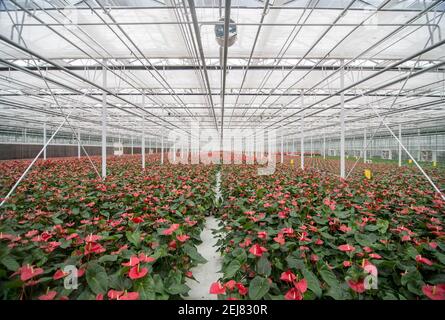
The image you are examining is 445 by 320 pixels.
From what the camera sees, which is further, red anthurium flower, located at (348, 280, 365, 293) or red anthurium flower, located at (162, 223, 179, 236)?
→ red anthurium flower, located at (162, 223, 179, 236)

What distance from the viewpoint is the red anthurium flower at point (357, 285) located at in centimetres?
127

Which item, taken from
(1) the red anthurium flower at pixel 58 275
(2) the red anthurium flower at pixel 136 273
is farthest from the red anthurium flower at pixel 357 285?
(1) the red anthurium flower at pixel 58 275

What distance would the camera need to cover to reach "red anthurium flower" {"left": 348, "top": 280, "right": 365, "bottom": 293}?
49.9 inches

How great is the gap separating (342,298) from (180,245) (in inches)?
55.5

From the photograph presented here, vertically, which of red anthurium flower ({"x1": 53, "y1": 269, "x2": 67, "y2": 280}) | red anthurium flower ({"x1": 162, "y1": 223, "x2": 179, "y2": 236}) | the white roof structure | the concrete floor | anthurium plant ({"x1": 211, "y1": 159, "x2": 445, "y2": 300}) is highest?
the white roof structure

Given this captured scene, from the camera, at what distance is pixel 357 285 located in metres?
1.29

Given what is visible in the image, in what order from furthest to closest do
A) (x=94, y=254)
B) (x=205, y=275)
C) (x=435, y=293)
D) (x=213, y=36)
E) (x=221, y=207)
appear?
(x=213, y=36) < (x=221, y=207) < (x=205, y=275) < (x=94, y=254) < (x=435, y=293)

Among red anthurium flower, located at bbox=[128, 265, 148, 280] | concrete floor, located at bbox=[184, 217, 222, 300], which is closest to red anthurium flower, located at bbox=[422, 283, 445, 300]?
concrete floor, located at bbox=[184, 217, 222, 300]

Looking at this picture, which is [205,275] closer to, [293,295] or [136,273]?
[136,273]

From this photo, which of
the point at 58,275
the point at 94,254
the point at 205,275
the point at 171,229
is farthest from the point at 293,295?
the point at 94,254

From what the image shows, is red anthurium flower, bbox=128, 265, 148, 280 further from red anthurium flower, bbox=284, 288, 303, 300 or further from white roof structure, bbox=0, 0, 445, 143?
white roof structure, bbox=0, 0, 445, 143

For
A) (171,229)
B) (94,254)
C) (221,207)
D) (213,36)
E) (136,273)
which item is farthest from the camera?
(213,36)

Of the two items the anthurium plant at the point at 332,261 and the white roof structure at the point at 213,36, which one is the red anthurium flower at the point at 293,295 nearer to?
the anthurium plant at the point at 332,261
